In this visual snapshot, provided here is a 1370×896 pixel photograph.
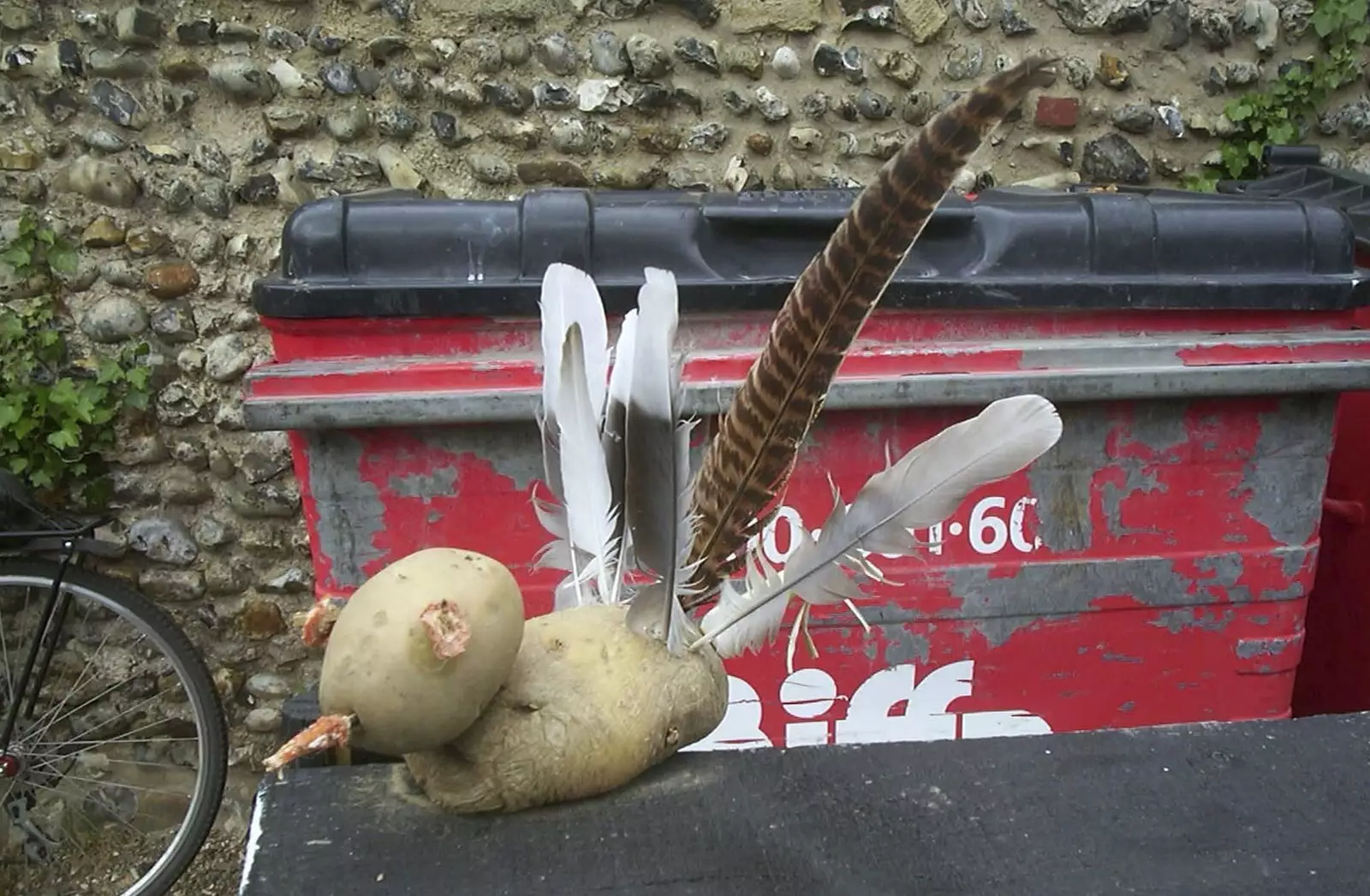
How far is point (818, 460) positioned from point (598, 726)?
676mm

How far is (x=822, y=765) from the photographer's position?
960mm

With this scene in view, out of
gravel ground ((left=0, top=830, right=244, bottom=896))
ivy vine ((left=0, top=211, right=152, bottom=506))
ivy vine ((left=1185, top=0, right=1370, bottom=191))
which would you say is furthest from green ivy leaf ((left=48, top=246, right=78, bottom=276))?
ivy vine ((left=1185, top=0, right=1370, bottom=191))

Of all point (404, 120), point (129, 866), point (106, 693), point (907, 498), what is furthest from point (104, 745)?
point (907, 498)

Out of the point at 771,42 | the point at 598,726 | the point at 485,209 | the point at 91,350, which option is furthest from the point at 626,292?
the point at 91,350

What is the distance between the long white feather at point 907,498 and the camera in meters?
0.89

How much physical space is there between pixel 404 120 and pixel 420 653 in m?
1.84

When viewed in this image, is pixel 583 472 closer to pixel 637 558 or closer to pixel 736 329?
pixel 637 558

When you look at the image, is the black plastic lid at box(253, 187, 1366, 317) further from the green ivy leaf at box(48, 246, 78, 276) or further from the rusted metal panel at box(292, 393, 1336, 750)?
the green ivy leaf at box(48, 246, 78, 276)

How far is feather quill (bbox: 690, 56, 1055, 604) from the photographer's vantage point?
0.66 metres

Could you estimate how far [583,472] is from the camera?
3.22ft

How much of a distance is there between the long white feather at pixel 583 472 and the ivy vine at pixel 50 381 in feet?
5.68

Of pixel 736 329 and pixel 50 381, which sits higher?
pixel 736 329

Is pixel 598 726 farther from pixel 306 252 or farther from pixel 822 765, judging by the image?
pixel 306 252

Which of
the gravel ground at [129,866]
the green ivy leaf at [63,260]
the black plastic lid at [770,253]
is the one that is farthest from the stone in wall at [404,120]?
the black plastic lid at [770,253]
